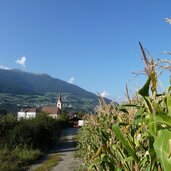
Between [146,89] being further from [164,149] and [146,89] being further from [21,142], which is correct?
[21,142]

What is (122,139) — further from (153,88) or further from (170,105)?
(170,105)

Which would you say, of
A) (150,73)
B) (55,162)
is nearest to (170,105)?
(150,73)

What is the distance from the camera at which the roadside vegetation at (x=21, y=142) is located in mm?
16928

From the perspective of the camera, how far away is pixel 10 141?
71.0ft

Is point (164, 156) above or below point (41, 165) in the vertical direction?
above

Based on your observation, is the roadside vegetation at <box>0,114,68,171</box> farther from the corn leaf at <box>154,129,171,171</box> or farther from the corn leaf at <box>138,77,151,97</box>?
the corn leaf at <box>154,129,171,171</box>

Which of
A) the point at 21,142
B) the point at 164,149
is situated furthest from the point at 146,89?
the point at 21,142

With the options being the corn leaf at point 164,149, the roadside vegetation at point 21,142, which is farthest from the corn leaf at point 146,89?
the roadside vegetation at point 21,142

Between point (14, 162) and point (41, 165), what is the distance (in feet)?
5.08

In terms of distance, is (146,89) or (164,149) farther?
(146,89)

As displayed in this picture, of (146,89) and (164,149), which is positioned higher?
(146,89)

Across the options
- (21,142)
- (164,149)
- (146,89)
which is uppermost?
(146,89)

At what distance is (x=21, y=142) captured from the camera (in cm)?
2262

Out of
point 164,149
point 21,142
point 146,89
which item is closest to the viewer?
point 164,149
